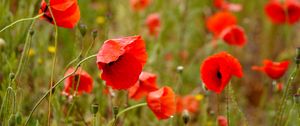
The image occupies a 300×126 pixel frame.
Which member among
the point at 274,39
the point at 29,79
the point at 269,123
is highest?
the point at 274,39

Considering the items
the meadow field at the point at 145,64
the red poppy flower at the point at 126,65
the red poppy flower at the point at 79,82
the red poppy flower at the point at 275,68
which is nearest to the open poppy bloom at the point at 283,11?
the meadow field at the point at 145,64

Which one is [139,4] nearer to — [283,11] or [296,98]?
[283,11]

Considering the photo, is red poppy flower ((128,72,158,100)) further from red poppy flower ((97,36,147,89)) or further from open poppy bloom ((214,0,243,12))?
open poppy bloom ((214,0,243,12))

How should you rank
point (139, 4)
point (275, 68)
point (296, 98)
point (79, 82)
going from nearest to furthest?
point (296, 98), point (79, 82), point (275, 68), point (139, 4)

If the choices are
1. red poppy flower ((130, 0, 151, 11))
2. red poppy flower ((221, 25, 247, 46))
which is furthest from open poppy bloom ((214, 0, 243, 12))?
red poppy flower ((221, 25, 247, 46))

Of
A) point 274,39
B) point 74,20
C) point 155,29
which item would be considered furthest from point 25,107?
point 274,39

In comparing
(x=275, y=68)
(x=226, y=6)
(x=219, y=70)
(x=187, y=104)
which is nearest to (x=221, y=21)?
(x=226, y=6)

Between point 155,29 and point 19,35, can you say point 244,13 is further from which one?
point 19,35
